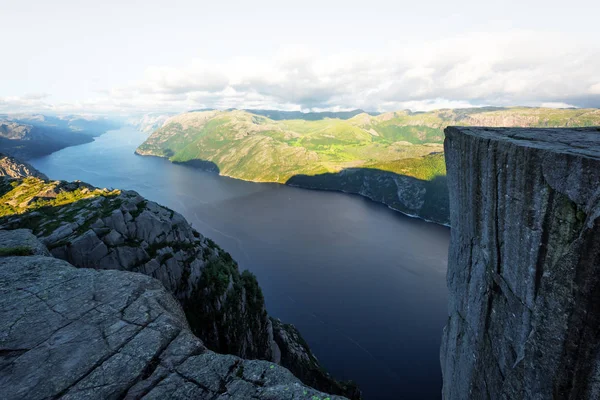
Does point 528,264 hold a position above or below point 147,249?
above

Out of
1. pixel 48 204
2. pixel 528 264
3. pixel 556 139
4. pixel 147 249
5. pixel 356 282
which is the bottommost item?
pixel 356 282

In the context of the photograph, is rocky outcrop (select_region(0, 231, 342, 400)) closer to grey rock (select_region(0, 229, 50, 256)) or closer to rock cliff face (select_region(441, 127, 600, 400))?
grey rock (select_region(0, 229, 50, 256))

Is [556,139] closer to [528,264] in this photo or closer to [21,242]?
[528,264]

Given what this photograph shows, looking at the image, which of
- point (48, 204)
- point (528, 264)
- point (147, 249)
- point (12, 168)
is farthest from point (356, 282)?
point (12, 168)

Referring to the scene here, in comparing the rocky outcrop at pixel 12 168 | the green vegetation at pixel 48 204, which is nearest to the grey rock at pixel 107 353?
the green vegetation at pixel 48 204

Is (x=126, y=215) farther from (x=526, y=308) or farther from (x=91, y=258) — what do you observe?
(x=526, y=308)

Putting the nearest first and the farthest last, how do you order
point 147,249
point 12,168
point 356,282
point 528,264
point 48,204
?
point 528,264, point 147,249, point 48,204, point 356,282, point 12,168

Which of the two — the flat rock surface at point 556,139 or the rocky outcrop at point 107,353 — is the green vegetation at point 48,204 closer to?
the rocky outcrop at point 107,353

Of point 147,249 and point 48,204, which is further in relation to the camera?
point 48,204
